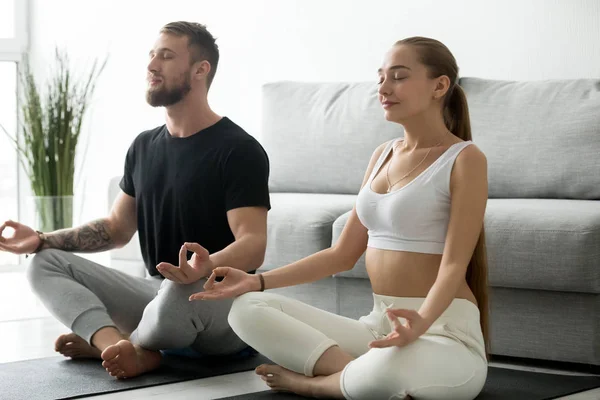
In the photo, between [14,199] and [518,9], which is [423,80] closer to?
[518,9]

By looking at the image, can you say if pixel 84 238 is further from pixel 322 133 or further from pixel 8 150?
pixel 8 150

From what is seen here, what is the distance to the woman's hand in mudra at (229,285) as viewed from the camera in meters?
2.11

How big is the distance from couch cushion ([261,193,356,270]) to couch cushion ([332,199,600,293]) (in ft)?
1.91

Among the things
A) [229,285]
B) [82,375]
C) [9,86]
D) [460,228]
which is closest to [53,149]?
[9,86]

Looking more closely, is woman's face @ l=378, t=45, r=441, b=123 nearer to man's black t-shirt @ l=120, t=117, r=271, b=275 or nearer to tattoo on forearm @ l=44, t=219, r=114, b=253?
man's black t-shirt @ l=120, t=117, r=271, b=275

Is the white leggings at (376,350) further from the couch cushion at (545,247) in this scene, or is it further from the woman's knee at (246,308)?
the couch cushion at (545,247)

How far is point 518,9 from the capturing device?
3.76 meters

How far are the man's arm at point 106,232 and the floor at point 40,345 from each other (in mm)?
374

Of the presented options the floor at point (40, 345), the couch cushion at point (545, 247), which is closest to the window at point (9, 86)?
the floor at point (40, 345)

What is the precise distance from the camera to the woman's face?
216cm

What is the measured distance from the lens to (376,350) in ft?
6.62

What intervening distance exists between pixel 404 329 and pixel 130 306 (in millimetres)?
1082

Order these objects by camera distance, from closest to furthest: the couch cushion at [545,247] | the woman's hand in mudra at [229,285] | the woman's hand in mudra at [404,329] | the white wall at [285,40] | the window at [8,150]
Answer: the woman's hand in mudra at [404,329]
the woman's hand in mudra at [229,285]
the couch cushion at [545,247]
the white wall at [285,40]
the window at [8,150]

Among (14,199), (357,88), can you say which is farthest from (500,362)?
(14,199)
